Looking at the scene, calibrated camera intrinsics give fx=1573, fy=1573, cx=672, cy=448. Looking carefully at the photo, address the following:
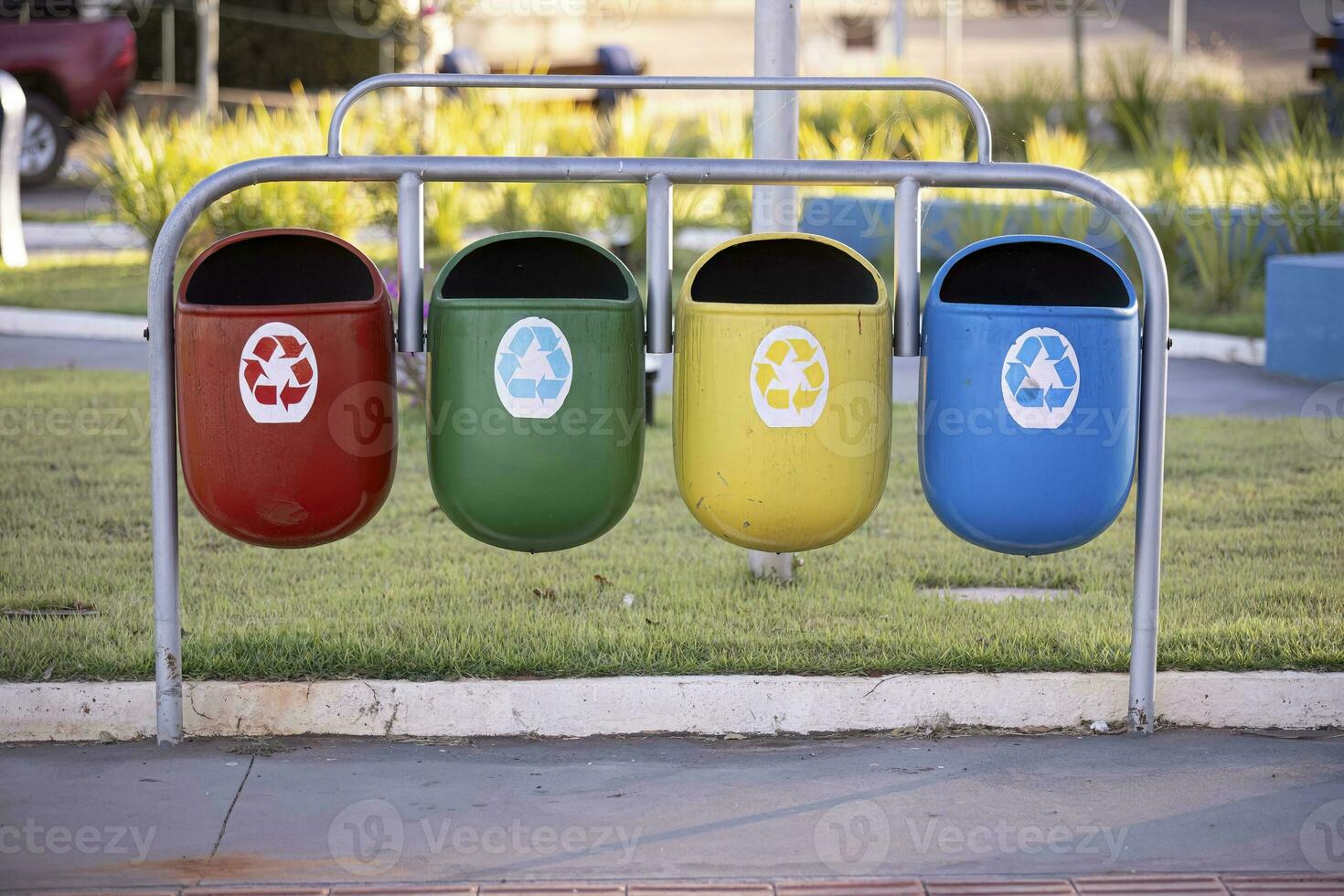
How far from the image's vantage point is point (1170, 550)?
5207mm

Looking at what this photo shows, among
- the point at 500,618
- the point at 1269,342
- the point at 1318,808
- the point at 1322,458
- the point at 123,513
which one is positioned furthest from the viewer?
the point at 1269,342

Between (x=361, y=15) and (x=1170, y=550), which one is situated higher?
(x=361, y=15)

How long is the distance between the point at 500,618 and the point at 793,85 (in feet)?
5.56

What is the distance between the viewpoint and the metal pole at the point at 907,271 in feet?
12.5

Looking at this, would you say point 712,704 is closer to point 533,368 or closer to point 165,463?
point 533,368

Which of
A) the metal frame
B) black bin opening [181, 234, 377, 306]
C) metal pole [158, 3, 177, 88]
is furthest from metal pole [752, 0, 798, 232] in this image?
metal pole [158, 3, 177, 88]

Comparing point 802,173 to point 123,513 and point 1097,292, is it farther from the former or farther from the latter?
point 123,513

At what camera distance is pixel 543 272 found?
14.0 feet

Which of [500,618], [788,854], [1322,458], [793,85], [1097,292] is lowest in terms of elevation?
[788,854]

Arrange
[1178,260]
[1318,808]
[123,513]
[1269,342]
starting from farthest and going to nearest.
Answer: [1178,260], [1269,342], [123,513], [1318,808]

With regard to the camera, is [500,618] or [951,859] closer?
[951,859]

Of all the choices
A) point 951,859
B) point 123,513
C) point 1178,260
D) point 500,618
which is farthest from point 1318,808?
point 1178,260

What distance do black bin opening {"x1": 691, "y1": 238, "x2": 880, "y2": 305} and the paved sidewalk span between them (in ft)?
3.86

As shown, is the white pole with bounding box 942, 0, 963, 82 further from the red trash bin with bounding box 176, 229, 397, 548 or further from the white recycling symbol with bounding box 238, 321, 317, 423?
the white recycling symbol with bounding box 238, 321, 317, 423
